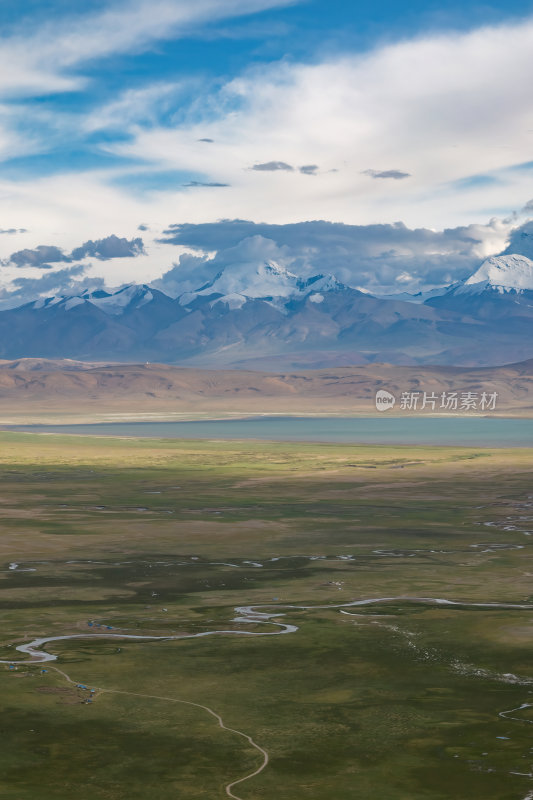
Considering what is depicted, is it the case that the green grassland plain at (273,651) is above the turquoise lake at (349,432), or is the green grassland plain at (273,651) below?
below

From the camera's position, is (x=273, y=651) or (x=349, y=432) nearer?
(x=273, y=651)

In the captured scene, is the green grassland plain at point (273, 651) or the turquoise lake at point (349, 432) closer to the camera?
the green grassland plain at point (273, 651)

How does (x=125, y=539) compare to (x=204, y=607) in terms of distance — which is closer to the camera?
(x=204, y=607)

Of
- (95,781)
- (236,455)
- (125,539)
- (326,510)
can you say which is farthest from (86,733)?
(236,455)

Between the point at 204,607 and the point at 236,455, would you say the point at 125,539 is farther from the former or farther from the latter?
the point at 236,455

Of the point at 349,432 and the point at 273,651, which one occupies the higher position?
the point at 349,432

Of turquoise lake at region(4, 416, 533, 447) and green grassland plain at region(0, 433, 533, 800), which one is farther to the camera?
turquoise lake at region(4, 416, 533, 447)

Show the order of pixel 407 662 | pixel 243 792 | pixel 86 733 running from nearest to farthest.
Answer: pixel 243 792, pixel 86 733, pixel 407 662

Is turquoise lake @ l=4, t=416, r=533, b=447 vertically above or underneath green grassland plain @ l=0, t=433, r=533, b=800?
above
